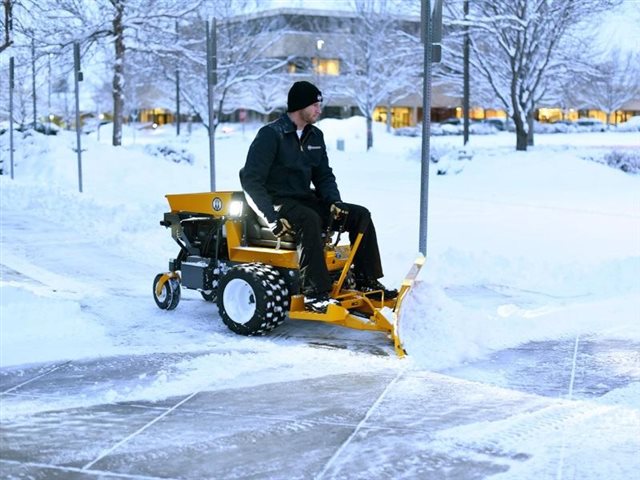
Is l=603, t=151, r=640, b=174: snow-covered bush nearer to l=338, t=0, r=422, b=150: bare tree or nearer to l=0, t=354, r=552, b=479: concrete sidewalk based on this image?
l=0, t=354, r=552, b=479: concrete sidewalk

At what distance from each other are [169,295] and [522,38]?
20129mm

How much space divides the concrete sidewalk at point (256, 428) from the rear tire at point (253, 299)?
3.07 ft

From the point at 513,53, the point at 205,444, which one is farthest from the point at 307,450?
the point at 513,53

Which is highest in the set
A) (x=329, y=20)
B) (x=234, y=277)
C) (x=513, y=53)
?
(x=329, y=20)

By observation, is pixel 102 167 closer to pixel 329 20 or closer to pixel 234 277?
pixel 234 277

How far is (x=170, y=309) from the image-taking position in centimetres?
747

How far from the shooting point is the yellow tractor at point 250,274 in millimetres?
6355

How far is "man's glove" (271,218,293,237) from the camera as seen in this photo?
647 centimetres

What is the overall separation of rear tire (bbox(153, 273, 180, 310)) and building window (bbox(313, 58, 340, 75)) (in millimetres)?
45991

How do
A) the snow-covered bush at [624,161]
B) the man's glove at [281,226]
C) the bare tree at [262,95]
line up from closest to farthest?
1. the man's glove at [281,226]
2. the snow-covered bush at [624,161]
3. the bare tree at [262,95]

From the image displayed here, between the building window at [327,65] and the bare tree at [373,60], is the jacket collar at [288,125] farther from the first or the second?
the building window at [327,65]

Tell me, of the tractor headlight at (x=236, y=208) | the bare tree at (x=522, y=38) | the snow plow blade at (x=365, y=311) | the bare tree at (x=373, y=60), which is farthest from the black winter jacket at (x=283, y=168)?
the bare tree at (x=373, y=60)

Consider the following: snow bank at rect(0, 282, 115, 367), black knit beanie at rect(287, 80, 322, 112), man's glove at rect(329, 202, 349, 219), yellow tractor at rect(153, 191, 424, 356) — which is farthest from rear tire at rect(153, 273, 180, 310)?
black knit beanie at rect(287, 80, 322, 112)

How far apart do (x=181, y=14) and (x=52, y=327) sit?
22.6 m
